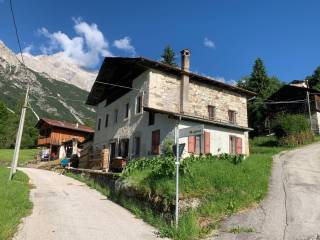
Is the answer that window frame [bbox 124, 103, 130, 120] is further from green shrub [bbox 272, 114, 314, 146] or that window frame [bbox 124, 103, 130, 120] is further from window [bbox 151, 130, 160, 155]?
green shrub [bbox 272, 114, 314, 146]

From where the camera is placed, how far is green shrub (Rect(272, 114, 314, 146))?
32562 millimetres

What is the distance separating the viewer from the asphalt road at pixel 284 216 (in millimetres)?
8641

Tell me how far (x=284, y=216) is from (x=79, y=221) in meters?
6.43

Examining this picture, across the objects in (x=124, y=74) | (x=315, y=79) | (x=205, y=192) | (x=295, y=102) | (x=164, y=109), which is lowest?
(x=205, y=192)

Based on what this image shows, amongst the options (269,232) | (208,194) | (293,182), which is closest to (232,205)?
(208,194)

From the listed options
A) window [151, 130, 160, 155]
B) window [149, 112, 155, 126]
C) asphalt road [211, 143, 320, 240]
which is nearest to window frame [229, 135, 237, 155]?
window [151, 130, 160, 155]

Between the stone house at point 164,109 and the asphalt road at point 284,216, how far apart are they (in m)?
8.67

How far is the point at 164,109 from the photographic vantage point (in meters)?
24.8

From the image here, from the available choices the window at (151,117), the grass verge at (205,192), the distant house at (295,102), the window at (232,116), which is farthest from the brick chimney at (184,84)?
the distant house at (295,102)

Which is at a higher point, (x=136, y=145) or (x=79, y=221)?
(x=136, y=145)

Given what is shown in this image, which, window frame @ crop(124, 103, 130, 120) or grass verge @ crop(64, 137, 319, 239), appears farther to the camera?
window frame @ crop(124, 103, 130, 120)

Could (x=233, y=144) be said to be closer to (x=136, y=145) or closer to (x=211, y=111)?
(x=211, y=111)

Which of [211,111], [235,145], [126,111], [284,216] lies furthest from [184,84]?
[284,216]

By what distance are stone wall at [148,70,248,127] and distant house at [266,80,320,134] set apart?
1613 cm
